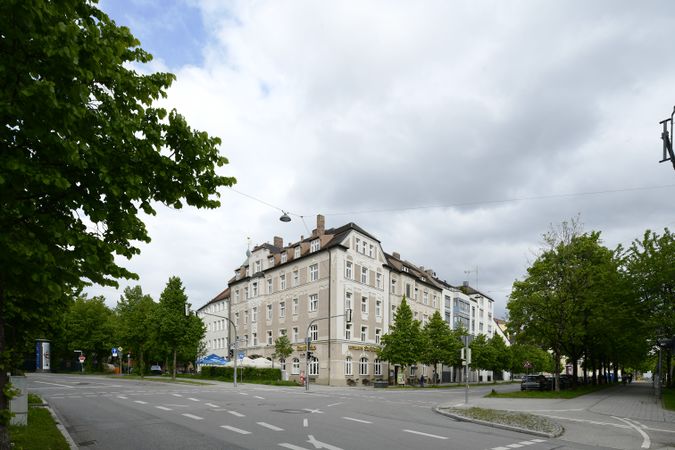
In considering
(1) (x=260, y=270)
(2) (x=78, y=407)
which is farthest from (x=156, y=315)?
(2) (x=78, y=407)

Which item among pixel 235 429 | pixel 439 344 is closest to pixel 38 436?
pixel 235 429

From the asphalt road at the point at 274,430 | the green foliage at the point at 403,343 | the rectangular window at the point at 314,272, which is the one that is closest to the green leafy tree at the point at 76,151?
the asphalt road at the point at 274,430

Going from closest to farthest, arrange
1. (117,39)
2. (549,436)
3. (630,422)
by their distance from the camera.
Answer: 1. (117,39)
2. (549,436)
3. (630,422)

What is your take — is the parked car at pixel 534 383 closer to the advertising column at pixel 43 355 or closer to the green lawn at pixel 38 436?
the advertising column at pixel 43 355

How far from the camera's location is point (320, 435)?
1273 centimetres

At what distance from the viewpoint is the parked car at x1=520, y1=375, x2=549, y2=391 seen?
4203cm

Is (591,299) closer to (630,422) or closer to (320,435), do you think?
(630,422)

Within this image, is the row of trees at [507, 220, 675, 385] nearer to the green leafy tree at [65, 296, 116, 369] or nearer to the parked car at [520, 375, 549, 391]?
the parked car at [520, 375, 549, 391]

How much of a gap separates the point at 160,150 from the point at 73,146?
1534 mm

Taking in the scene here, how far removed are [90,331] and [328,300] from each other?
38460 millimetres

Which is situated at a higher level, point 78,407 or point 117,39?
point 117,39

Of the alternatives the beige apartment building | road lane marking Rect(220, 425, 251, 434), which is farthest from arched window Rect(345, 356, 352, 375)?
road lane marking Rect(220, 425, 251, 434)

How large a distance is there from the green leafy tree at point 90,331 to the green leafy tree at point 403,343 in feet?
132

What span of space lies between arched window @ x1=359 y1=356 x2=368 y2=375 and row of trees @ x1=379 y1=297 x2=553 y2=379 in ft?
7.98
